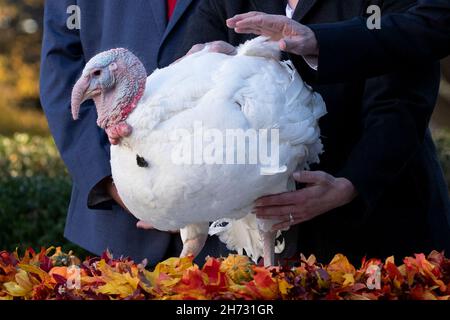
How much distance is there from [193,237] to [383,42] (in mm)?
801

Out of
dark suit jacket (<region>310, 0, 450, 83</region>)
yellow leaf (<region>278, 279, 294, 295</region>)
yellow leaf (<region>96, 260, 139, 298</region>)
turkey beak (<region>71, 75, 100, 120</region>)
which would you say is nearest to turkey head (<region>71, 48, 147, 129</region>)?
turkey beak (<region>71, 75, 100, 120</region>)

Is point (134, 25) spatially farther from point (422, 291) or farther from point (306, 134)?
point (422, 291)

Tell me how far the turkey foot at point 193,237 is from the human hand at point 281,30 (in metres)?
0.60

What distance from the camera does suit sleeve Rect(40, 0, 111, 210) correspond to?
3326 mm

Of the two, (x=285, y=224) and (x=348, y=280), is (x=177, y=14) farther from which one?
(x=348, y=280)

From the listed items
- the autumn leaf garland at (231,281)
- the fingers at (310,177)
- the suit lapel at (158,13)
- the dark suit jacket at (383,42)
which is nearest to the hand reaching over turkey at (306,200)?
the fingers at (310,177)

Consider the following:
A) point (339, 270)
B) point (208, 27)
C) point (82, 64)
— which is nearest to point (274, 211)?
point (339, 270)

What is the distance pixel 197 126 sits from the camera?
254 cm

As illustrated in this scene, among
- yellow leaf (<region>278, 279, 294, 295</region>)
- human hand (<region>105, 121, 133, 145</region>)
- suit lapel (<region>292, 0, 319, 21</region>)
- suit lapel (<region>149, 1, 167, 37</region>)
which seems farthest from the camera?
suit lapel (<region>149, 1, 167, 37</region>)

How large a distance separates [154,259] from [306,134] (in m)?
1.04

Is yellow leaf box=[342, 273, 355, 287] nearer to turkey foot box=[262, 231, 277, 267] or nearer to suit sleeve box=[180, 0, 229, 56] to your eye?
turkey foot box=[262, 231, 277, 267]

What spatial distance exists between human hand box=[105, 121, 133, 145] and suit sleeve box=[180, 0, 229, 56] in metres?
0.66

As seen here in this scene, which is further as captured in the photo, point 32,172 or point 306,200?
point 32,172
